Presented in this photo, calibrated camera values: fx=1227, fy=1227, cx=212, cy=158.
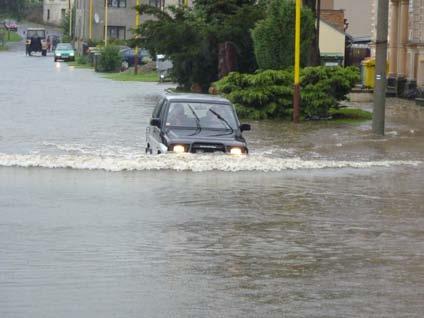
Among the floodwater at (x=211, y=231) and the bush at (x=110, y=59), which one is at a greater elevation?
the bush at (x=110, y=59)

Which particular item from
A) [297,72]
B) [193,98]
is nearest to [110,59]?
[297,72]

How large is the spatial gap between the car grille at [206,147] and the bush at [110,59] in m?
59.4

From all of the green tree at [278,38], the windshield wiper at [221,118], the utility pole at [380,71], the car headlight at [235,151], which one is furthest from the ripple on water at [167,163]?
the green tree at [278,38]

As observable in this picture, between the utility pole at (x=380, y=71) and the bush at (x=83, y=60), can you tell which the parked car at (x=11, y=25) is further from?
the utility pole at (x=380, y=71)

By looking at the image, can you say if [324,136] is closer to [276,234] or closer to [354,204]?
[354,204]

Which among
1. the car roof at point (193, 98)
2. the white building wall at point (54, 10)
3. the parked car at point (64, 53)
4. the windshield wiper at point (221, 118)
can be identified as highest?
the white building wall at point (54, 10)

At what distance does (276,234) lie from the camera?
45.5 ft

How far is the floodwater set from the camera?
10.1 m

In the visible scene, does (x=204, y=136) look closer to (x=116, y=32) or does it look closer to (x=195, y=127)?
(x=195, y=127)

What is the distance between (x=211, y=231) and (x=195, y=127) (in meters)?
7.77

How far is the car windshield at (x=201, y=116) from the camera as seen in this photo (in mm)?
21641

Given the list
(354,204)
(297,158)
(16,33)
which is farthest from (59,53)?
(354,204)

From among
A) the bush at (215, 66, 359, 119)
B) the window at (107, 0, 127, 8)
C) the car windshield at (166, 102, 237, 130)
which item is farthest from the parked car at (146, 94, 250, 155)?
the window at (107, 0, 127, 8)

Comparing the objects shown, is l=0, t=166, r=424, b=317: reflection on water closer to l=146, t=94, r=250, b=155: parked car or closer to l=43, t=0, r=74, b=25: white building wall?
l=146, t=94, r=250, b=155: parked car
